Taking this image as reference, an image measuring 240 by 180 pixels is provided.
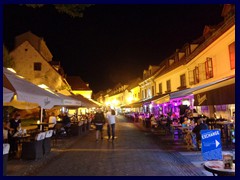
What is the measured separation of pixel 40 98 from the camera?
305 inches

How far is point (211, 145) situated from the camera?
7.47 metres

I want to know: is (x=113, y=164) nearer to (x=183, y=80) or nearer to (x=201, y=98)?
(x=201, y=98)

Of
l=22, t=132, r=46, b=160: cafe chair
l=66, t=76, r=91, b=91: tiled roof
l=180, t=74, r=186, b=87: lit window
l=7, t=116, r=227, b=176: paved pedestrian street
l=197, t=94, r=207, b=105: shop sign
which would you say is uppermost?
l=66, t=76, r=91, b=91: tiled roof

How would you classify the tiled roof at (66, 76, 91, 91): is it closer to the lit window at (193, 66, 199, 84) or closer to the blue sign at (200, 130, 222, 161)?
the lit window at (193, 66, 199, 84)

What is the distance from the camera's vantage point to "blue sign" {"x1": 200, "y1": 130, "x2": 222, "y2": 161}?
7.46 m

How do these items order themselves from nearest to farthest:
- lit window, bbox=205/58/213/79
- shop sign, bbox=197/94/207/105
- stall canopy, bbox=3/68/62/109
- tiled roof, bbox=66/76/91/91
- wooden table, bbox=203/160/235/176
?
wooden table, bbox=203/160/235/176 → stall canopy, bbox=3/68/62/109 → shop sign, bbox=197/94/207/105 → lit window, bbox=205/58/213/79 → tiled roof, bbox=66/76/91/91

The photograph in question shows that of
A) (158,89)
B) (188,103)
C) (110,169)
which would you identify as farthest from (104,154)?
(158,89)

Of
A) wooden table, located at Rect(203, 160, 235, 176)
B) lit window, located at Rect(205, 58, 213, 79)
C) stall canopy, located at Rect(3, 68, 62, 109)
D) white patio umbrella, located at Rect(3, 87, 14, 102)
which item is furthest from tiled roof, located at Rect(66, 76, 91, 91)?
wooden table, located at Rect(203, 160, 235, 176)

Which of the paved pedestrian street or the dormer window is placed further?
the dormer window

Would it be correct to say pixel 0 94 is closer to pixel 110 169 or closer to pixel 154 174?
pixel 110 169
